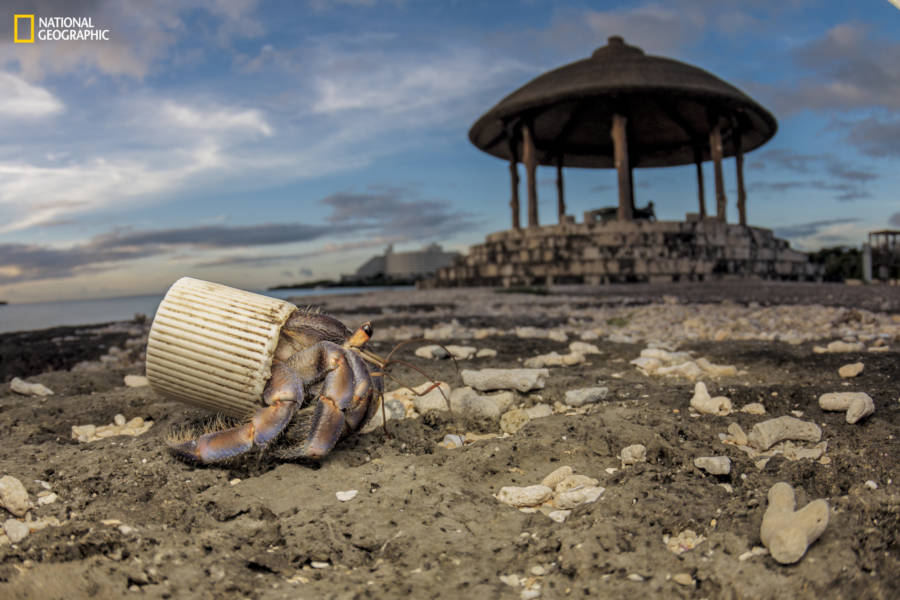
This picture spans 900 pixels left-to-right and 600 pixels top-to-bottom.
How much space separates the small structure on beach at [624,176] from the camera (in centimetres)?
1744

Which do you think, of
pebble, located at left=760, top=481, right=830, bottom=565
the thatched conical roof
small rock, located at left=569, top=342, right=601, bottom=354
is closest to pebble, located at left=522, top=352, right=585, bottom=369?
small rock, located at left=569, top=342, right=601, bottom=354

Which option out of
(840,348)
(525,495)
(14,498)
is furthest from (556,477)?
(840,348)

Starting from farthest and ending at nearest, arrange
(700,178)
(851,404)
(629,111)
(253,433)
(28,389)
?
(700,178) → (629,111) → (28,389) → (851,404) → (253,433)

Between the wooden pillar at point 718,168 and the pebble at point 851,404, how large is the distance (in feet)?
58.6

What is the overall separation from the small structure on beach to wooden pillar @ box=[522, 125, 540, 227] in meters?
0.03

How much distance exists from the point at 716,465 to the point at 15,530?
2545 millimetres

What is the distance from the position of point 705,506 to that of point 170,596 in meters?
1.73

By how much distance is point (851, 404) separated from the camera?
2834 mm

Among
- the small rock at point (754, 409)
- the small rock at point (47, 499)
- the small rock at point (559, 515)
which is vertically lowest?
the small rock at point (559, 515)

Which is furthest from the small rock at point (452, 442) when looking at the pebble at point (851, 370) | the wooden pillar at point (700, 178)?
the wooden pillar at point (700, 178)

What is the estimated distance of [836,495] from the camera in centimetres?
212

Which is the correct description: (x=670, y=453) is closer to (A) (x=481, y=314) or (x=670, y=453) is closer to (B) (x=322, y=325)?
(B) (x=322, y=325)

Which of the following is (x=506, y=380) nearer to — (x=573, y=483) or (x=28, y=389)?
(x=573, y=483)

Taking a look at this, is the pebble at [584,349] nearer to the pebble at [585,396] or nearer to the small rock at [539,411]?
the pebble at [585,396]
